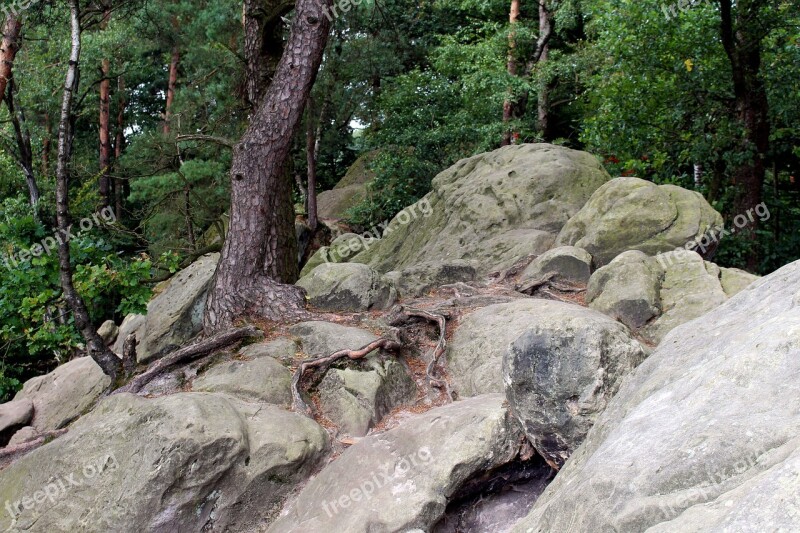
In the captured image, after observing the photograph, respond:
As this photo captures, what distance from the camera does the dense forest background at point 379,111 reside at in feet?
31.0

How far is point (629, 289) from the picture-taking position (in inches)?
278

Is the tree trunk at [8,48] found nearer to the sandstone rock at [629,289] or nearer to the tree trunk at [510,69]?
the sandstone rock at [629,289]

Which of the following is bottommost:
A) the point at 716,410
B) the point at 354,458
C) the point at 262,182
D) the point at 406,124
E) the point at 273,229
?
the point at 354,458

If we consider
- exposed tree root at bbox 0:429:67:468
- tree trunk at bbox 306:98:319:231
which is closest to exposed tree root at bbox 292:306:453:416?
exposed tree root at bbox 0:429:67:468

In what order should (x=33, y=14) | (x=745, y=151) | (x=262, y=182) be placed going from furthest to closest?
1. (x=745, y=151)
2. (x=33, y=14)
3. (x=262, y=182)

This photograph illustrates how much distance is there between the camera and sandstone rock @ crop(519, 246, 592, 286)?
8148mm

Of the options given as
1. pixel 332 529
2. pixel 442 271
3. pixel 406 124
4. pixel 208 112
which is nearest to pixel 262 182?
pixel 442 271

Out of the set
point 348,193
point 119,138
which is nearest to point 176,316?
point 348,193

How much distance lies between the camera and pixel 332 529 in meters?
4.24

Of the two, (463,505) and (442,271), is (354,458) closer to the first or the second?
(463,505)

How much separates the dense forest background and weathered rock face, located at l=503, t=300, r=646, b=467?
16.8ft

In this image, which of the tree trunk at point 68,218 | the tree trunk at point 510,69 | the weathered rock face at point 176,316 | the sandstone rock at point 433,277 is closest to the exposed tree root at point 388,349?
the sandstone rock at point 433,277

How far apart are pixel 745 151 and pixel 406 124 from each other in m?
7.70

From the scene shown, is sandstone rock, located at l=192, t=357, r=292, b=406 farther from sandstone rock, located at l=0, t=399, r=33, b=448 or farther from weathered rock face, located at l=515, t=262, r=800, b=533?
sandstone rock, located at l=0, t=399, r=33, b=448
